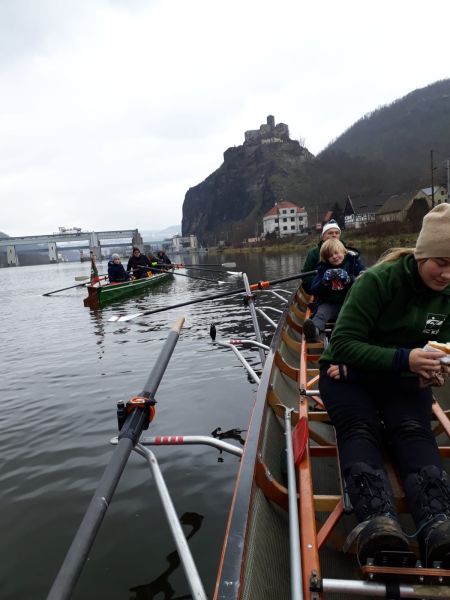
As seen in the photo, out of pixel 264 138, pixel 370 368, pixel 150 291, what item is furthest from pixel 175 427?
pixel 264 138

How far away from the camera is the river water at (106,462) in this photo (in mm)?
3387

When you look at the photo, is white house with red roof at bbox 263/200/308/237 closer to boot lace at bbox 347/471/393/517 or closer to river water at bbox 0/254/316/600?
river water at bbox 0/254/316/600

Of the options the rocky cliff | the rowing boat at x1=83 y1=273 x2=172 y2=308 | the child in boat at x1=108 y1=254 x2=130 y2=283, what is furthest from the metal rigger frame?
the rocky cliff

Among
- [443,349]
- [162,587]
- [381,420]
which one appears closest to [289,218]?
[381,420]

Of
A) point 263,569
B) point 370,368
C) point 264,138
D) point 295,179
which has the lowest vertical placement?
point 263,569

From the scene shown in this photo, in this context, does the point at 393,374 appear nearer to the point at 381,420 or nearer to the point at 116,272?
the point at 381,420

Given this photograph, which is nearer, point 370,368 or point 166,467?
point 370,368

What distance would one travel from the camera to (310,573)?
2.00 m

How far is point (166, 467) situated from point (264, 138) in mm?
190478

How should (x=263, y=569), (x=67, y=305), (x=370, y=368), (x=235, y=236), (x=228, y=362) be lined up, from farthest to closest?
(x=235, y=236)
(x=67, y=305)
(x=228, y=362)
(x=370, y=368)
(x=263, y=569)

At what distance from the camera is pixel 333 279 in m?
6.51

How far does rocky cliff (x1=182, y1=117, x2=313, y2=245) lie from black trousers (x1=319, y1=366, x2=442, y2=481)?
136 metres

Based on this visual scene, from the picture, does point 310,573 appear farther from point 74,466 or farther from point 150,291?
point 150,291

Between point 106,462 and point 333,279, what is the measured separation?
4.17 metres
